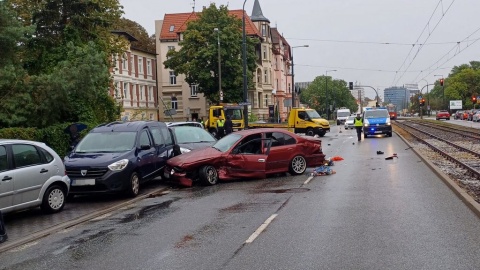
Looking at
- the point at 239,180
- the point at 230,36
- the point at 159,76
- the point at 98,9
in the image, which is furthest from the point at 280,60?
the point at 239,180

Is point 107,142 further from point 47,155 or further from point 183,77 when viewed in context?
point 183,77

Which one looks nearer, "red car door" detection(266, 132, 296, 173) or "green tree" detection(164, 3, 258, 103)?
"red car door" detection(266, 132, 296, 173)

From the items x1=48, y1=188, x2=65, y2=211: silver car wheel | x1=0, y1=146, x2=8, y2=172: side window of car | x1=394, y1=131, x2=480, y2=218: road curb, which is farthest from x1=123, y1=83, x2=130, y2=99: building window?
x1=0, y1=146, x2=8, y2=172: side window of car

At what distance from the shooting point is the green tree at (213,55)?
5938 centimetres

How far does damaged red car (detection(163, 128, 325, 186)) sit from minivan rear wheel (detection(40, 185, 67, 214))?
3677 millimetres

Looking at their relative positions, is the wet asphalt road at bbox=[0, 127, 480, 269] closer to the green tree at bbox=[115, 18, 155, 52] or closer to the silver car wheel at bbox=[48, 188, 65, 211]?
the silver car wheel at bbox=[48, 188, 65, 211]

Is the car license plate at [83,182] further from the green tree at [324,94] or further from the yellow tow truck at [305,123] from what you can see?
the green tree at [324,94]

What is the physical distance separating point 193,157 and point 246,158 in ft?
4.83

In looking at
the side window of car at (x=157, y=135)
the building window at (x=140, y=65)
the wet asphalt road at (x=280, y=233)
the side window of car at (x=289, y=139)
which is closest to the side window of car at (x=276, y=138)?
the side window of car at (x=289, y=139)

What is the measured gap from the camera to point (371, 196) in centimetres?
1164

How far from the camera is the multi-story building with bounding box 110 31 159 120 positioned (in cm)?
5897

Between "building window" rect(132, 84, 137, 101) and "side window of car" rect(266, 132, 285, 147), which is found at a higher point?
"building window" rect(132, 84, 137, 101)

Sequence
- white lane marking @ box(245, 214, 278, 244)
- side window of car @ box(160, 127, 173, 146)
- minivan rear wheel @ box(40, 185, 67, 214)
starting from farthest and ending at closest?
side window of car @ box(160, 127, 173, 146), minivan rear wheel @ box(40, 185, 67, 214), white lane marking @ box(245, 214, 278, 244)

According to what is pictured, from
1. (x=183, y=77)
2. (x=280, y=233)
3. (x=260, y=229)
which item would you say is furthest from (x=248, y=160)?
(x=183, y=77)
